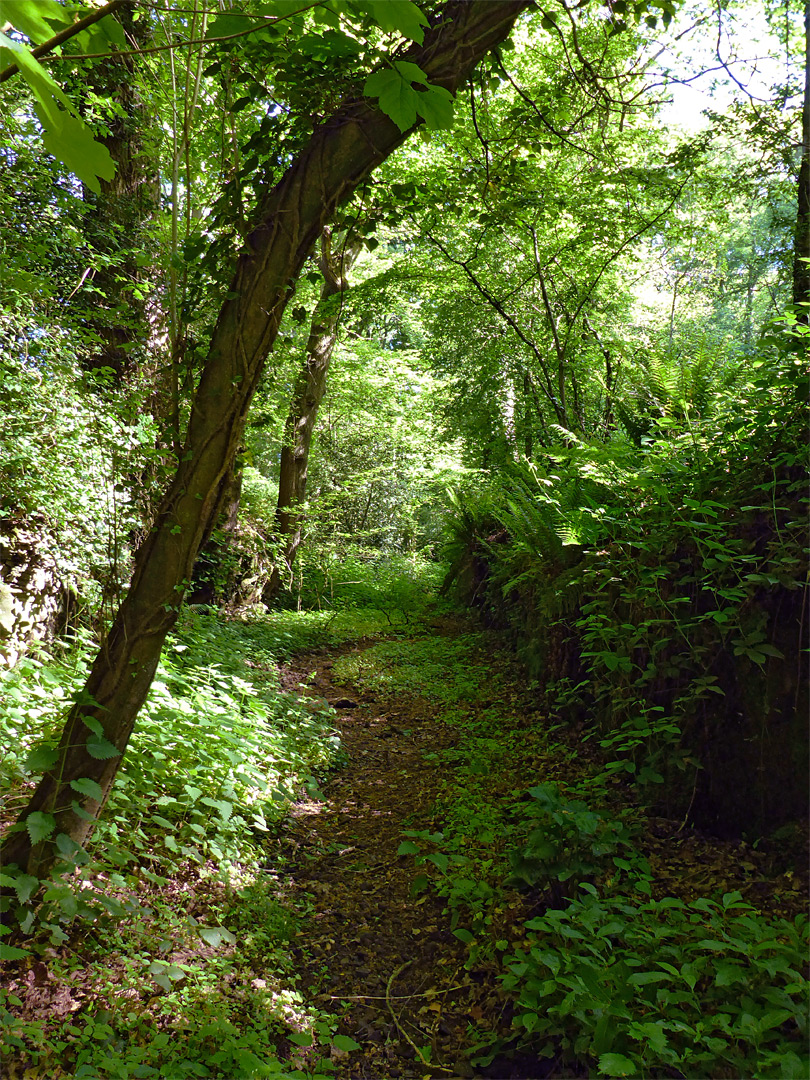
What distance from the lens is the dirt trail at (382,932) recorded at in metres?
2.39

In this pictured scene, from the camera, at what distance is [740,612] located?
10.1 feet

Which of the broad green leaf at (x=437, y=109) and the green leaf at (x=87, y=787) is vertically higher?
the broad green leaf at (x=437, y=109)

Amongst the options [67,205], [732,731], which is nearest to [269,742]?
[732,731]

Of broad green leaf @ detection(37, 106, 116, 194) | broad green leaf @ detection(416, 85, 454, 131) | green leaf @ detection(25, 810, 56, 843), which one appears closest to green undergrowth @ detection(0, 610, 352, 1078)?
green leaf @ detection(25, 810, 56, 843)

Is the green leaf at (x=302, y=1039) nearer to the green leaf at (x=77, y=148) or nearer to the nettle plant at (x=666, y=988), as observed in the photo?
the nettle plant at (x=666, y=988)

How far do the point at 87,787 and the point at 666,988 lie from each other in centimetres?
213

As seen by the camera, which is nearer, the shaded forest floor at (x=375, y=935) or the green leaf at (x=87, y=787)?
the shaded forest floor at (x=375, y=935)

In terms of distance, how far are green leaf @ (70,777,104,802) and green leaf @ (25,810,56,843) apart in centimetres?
13

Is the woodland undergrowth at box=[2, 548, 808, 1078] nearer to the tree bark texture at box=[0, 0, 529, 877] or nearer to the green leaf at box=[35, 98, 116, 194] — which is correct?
the tree bark texture at box=[0, 0, 529, 877]

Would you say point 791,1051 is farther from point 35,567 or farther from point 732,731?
point 35,567

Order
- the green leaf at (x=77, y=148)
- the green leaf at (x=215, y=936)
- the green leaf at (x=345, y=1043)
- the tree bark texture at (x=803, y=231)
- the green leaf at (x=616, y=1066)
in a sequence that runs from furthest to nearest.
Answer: the tree bark texture at (x=803, y=231), the green leaf at (x=215, y=936), the green leaf at (x=345, y=1043), the green leaf at (x=616, y=1066), the green leaf at (x=77, y=148)

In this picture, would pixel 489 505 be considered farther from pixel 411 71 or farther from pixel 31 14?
pixel 31 14

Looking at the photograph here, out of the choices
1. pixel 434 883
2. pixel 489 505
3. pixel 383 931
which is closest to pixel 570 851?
pixel 434 883

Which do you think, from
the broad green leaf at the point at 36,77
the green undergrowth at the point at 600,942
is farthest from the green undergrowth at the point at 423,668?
the broad green leaf at the point at 36,77
